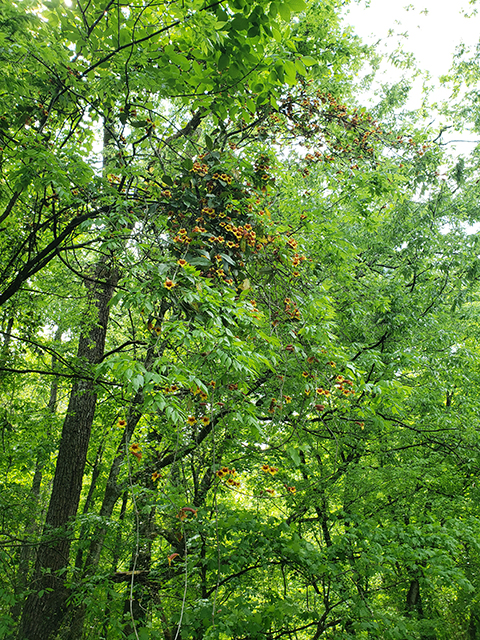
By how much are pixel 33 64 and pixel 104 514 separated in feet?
12.5

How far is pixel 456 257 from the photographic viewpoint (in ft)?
16.9

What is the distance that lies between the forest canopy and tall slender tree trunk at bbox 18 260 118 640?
3 cm

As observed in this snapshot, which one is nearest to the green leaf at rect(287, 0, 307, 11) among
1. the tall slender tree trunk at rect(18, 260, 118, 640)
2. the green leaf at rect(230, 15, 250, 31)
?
the green leaf at rect(230, 15, 250, 31)

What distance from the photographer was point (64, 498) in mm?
4566

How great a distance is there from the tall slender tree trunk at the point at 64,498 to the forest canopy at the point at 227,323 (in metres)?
0.03

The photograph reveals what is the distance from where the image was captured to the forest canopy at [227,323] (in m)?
2.07

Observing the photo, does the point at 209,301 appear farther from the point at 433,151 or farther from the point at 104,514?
the point at 433,151

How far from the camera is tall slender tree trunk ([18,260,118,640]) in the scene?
13.2 feet

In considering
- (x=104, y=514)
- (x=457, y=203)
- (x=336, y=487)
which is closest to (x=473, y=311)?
(x=457, y=203)

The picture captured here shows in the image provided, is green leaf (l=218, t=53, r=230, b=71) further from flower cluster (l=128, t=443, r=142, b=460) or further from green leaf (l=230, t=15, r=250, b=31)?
flower cluster (l=128, t=443, r=142, b=460)

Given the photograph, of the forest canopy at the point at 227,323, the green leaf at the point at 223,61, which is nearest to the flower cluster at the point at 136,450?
the forest canopy at the point at 227,323

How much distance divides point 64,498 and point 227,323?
365 centimetres

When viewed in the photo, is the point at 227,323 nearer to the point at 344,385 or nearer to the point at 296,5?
the point at 344,385

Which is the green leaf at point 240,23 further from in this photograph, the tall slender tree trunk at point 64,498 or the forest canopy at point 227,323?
the tall slender tree trunk at point 64,498
